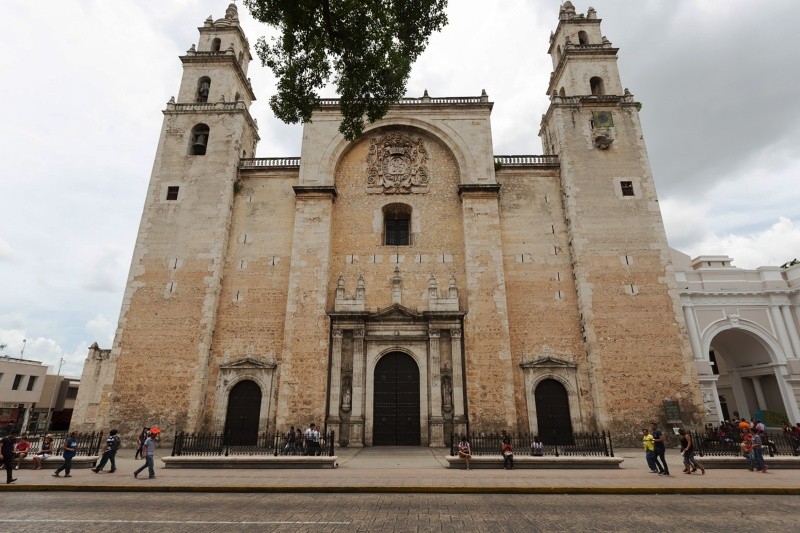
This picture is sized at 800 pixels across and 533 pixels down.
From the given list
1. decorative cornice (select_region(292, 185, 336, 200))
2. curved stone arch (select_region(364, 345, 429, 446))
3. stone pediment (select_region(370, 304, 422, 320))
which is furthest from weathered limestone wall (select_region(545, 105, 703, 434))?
decorative cornice (select_region(292, 185, 336, 200))

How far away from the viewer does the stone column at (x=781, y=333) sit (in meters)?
21.6

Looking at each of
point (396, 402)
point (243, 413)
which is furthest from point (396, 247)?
point (243, 413)

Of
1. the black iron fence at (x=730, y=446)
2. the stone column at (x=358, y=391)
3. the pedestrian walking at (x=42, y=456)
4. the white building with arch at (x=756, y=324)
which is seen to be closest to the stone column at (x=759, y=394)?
the white building with arch at (x=756, y=324)

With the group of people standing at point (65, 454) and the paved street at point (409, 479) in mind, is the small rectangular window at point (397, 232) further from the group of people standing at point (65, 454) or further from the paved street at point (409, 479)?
the group of people standing at point (65, 454)

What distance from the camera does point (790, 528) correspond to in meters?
6.56

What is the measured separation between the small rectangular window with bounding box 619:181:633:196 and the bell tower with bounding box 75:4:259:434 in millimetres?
21276

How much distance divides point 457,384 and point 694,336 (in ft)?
43.5

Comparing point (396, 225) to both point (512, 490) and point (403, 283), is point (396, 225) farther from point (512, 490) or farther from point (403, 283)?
point (512, 490)

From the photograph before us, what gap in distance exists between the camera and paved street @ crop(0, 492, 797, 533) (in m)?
6.62

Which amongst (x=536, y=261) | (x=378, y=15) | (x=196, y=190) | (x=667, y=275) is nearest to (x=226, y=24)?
(x=196, y=190)

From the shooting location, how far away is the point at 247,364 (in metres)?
19.9

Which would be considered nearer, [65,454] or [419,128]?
[65,454]

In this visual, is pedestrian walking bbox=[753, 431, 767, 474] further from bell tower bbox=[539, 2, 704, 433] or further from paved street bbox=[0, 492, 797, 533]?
bell tower bbox=[539, 2, 704, 433]

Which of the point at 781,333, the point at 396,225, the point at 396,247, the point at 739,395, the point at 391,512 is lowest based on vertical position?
the point at 391,512
